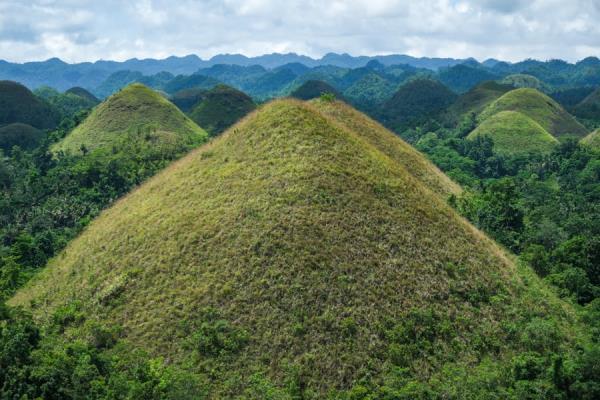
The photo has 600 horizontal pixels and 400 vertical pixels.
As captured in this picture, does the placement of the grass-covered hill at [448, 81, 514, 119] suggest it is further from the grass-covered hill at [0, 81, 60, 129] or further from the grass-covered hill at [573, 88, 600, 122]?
the grass-covered hill at [0, 81, 60, 129]

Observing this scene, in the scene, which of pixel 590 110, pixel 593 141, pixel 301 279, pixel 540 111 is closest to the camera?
pixel 301 279

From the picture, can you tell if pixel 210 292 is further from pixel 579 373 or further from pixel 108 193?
pixel 108 193

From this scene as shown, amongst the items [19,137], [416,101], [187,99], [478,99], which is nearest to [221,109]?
[19,137]

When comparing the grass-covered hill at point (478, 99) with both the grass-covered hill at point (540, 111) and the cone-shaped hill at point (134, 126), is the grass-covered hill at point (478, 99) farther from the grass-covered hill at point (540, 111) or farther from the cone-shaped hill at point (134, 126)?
the cone-shaped hill at point (134, 126)

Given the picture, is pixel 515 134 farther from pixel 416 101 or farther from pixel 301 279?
pixel 301 279

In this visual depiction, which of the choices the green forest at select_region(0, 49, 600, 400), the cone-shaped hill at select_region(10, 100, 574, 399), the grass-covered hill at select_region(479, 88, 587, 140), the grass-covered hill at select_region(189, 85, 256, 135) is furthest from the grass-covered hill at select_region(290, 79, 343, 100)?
the cone-shaped hill at select_region(10, 100, 574, 399)

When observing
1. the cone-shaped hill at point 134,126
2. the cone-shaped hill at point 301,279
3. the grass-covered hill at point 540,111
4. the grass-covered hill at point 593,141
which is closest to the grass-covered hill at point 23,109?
the cone-shaped hill at point 134,126
